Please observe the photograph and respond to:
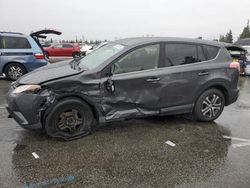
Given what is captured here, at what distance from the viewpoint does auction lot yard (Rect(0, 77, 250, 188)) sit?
3.17 metres

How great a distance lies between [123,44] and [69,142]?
1970 millimetres

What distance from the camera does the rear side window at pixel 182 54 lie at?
4793mm

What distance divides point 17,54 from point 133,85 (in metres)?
6.21

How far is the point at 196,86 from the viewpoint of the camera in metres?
4.96

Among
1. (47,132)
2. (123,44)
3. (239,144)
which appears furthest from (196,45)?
(47,132)

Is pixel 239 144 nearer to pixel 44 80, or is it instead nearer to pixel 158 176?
pixel 158 176

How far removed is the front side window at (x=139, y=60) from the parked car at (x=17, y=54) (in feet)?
18.7

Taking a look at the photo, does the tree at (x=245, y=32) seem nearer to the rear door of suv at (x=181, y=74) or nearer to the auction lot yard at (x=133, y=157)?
the rear door of suv at (x=181, y=74)

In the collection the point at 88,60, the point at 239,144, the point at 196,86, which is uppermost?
the point at 88,60

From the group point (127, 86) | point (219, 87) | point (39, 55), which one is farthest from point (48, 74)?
point (39, 55)

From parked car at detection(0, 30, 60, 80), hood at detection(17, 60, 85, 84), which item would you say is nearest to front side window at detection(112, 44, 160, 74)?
hood at detection(17, 60, 85, 84)

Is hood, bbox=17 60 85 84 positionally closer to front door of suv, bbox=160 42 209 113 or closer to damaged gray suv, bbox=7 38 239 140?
damaged gray suv, bbox=7 38 239 140

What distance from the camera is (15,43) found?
9.12 metres

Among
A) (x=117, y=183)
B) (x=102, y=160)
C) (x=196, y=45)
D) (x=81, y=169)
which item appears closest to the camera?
(x=117, y=183)
